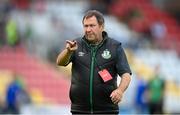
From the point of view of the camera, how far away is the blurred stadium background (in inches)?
970

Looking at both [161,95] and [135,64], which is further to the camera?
[135,64]

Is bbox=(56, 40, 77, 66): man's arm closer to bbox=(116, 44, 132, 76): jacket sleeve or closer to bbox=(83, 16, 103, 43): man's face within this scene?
bbox=(83, 16, 103, 43): man's face

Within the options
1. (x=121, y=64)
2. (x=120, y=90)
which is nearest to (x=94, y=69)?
(x=121, y=64)

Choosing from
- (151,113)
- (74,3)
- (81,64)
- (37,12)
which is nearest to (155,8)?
(74,3)

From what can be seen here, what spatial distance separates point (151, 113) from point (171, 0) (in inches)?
658

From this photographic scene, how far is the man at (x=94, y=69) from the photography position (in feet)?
31.6

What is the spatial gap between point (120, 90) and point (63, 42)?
17506 millimetres

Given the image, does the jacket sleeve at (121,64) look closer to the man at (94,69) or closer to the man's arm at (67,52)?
the man at (94,69)

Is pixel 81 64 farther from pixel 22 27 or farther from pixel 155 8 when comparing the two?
pixel 155 8

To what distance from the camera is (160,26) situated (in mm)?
32375

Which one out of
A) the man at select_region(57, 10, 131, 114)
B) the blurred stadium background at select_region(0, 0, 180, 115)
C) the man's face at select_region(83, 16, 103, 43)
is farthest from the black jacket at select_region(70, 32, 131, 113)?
the blurred stadium background at select_region(0, 0, 180, 115)

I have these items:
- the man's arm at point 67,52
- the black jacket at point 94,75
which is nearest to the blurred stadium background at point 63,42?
the black jacket at point 94,75

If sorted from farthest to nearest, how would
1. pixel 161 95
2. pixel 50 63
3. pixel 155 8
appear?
pixel 155 8 → pixel 50 63 → pixel 161 95

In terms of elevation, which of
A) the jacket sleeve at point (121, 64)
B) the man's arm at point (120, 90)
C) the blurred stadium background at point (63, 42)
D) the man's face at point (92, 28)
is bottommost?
the blurred stadium background at point (63, 42)
